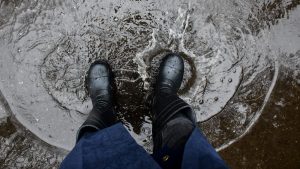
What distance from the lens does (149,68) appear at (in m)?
1.86

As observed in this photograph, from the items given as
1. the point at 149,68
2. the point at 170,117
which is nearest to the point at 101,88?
the point at 149,68

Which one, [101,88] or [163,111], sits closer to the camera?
[163,111]

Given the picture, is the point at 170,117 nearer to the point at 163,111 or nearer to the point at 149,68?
the point at 163,111

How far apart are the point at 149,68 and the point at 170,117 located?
40 cm

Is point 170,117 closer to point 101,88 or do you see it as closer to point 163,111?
point 163,111

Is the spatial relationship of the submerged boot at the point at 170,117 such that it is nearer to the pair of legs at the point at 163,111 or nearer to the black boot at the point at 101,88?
the pair of legs at the point at 163,111

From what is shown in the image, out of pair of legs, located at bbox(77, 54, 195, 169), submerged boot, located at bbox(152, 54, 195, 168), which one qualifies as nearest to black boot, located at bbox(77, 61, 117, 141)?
pair of legs, located at bbox(77, 54, 195, 169)

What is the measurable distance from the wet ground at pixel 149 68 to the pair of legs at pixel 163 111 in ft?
0.27

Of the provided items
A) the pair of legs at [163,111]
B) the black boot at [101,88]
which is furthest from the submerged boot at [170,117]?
the black boot at [101,88]

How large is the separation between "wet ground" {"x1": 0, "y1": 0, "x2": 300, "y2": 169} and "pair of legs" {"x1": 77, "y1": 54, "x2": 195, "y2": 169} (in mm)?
81

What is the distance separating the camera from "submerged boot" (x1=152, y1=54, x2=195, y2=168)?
138 cm

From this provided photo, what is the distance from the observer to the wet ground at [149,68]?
6.05 feet

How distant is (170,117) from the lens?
1568mm

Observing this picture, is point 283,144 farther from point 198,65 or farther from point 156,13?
point 156,13
